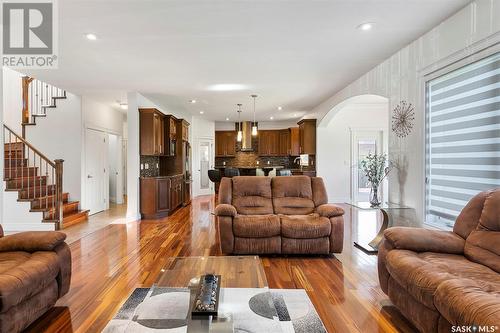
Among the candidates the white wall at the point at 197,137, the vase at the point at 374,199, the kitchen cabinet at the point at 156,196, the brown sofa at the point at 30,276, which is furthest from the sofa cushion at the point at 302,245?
the white wall at the point at 197,137

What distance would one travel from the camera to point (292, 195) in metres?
4.23

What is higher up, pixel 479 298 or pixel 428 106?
pixel 428 106

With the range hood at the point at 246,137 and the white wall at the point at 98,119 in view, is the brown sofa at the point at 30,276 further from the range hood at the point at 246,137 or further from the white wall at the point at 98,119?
the range hood at the point at 246,137

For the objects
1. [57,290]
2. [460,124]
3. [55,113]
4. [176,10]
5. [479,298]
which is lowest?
[57,290]

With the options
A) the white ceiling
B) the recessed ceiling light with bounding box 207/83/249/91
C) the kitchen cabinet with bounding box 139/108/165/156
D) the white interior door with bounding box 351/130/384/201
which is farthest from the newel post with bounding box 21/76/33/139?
the white interior door with bounding box 351/130/384/201

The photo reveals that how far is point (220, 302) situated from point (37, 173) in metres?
6.19

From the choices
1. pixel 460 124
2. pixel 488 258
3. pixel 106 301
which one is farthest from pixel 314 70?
pixel 106 301

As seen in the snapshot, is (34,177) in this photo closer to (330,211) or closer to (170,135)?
(170,135)

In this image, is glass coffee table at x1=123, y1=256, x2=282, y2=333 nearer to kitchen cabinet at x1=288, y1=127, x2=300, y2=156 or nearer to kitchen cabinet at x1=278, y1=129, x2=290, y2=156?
kitchen cabinet at x1=288, y1=127, x2=300, y2=156

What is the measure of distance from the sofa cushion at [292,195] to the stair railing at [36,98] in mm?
5306

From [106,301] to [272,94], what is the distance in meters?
5.19

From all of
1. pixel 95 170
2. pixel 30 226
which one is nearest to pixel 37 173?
pixel 95 170

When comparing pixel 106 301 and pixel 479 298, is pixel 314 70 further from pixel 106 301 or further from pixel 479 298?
pixel 106 301

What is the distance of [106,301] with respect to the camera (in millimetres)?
2471
